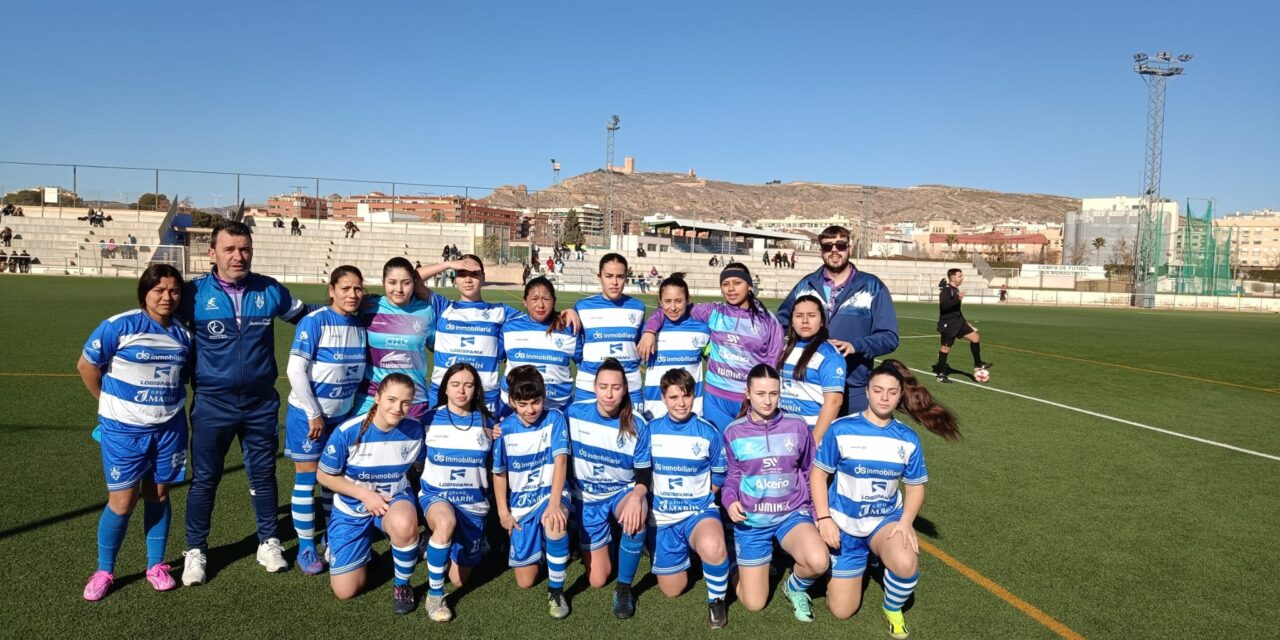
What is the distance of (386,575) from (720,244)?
2066 inches

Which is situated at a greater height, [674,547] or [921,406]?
[921,406]

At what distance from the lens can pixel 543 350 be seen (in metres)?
4.95

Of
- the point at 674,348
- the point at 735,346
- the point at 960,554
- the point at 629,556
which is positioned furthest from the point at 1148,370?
the point at 629,556

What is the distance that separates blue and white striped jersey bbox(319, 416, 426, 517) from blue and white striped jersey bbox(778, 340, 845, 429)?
7.86 feet

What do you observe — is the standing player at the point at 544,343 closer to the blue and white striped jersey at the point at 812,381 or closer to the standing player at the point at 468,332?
the standing player at the point at 468,332

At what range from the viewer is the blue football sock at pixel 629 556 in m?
3.86

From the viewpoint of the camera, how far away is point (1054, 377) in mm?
12352

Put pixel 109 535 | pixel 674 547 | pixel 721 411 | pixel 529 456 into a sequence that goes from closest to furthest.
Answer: pixel 109 535 < pixel 674 547 < pixel 529 456 < pixel 721 411

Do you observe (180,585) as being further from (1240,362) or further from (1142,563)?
(1240,362)

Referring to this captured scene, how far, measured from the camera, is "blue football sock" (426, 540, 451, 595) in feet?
12.2

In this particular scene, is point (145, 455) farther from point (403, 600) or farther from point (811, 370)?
point (811, 370)

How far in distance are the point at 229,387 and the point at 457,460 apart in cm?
136

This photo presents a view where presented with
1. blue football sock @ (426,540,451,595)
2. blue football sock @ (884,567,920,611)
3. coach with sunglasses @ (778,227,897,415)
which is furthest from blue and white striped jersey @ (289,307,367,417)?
blue football sock @ (884,567,920,611)

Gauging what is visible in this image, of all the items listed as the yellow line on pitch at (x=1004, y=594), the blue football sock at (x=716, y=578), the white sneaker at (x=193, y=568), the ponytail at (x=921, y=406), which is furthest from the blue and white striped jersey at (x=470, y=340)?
the yellow line on pitch at (x=1004, y=594)
